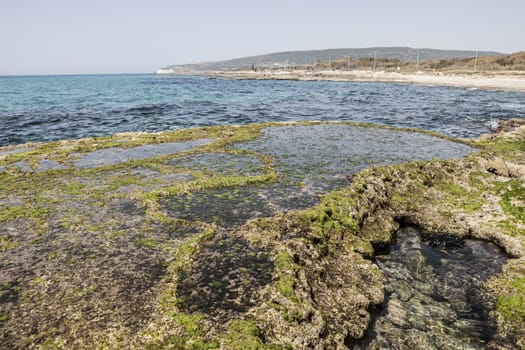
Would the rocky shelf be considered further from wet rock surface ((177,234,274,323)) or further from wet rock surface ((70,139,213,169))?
wet rock surface ((70,139,213,169))

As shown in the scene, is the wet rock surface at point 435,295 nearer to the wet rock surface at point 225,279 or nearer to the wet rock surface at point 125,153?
the wet rock surface at point 225,279

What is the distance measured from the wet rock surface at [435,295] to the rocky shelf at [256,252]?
0.04 metres

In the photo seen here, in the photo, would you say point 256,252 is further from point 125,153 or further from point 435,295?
point 125,153

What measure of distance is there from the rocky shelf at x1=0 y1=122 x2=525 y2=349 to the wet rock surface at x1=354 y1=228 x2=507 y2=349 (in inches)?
1.5

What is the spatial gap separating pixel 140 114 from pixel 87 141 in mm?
21253

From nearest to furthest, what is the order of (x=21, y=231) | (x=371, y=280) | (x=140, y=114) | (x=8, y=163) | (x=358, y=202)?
(x=371, y=280) < (x=21, y=231) < (x=358, y=202) < (x=8, y=163) < (x=140, y=114)

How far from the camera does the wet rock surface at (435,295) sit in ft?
20.4

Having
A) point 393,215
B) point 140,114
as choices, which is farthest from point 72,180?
point 140,114

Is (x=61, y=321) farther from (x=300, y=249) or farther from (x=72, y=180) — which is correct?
(x=72, y=180)

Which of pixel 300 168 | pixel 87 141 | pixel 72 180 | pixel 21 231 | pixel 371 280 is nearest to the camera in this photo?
pixel 371 280

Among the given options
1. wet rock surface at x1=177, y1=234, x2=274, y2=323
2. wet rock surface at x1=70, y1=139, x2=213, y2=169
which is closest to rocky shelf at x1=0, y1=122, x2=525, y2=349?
wet rock surface at x1=177, y1=234, x2=274, y2=323

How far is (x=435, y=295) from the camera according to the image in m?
7.41

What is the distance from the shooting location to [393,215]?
35.0ft

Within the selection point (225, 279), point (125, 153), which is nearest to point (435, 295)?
point (225, 279)
